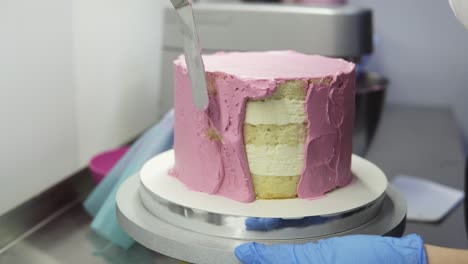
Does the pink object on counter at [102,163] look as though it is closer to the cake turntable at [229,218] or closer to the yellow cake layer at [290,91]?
the cake turntable at [229,218]

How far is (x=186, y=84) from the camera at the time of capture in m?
0.92

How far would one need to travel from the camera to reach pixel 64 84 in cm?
137

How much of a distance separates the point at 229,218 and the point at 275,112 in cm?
17

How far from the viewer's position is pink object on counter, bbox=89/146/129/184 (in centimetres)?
135

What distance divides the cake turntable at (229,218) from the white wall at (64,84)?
353 mm

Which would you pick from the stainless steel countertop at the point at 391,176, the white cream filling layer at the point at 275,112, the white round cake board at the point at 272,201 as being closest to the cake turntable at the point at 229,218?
the white round cake board at the point at 272,201

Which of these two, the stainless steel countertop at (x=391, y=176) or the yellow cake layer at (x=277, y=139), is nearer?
the yellow cake layer at (x=277, y=139)

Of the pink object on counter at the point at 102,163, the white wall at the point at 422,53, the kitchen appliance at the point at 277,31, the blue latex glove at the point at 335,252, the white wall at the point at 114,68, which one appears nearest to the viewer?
the blue latex glove at the point at 335,252

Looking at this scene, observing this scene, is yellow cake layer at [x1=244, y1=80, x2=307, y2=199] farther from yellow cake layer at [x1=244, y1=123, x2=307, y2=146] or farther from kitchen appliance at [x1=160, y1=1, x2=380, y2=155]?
kitchen appliance at [x1=160, y1=1, x2=380, y2=155]

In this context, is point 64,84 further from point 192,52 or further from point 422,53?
point 422,53

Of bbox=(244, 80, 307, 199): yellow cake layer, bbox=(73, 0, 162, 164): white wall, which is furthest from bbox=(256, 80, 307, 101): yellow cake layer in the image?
bbox=(73, 0, 162, 164): white wall

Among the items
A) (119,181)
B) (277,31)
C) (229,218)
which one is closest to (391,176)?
(277,31)

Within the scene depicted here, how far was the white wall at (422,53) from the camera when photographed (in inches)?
87.7

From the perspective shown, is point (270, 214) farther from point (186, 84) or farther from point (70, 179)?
point (70, 179)
